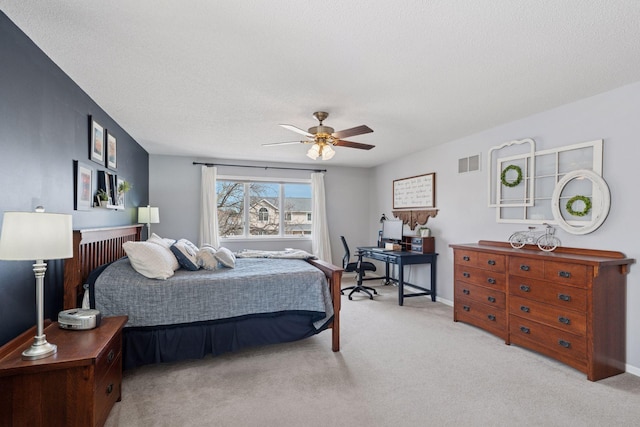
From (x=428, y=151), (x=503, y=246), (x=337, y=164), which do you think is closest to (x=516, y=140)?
(x=503, y=246)

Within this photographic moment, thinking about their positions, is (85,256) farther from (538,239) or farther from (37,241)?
(538,239)

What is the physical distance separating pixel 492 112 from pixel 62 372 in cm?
412

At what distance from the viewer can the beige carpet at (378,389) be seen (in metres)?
2.07

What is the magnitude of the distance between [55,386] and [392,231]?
15.7 feet

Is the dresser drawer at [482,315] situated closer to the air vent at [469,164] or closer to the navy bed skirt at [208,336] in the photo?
the air vent at [469,164]

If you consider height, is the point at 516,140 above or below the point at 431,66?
below

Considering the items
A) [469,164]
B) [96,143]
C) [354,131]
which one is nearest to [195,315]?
[96,143]

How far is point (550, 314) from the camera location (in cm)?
288

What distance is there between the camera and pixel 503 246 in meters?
3.80

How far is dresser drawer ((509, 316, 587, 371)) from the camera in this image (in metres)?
2.65

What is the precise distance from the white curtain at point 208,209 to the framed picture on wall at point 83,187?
9.30 feet

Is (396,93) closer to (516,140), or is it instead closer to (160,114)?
(516,140)

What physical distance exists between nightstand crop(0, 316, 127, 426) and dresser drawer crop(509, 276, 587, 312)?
11.4ft

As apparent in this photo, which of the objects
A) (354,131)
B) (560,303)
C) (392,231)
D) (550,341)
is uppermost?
(354,131)
